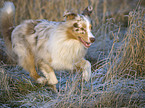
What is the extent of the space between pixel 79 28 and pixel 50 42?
60 centimetres

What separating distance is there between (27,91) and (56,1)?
4184 mm

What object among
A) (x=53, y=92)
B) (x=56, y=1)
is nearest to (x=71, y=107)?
(x=53, y=92)

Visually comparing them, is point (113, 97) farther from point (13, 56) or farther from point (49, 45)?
point (13, 56)

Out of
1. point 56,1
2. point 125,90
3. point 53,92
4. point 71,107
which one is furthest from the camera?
point 56,1

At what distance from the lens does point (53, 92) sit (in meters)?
3.25

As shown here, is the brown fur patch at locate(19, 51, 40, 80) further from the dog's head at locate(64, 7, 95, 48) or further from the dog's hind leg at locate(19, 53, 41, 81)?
the dog's head at locate(64, 7, 95, 48)

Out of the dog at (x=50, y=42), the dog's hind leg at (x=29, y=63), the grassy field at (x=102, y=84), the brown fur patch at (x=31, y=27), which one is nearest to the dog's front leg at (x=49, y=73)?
the dog at (x=50, y=42)

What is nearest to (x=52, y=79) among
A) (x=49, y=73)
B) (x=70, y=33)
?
(x=49, y=73)

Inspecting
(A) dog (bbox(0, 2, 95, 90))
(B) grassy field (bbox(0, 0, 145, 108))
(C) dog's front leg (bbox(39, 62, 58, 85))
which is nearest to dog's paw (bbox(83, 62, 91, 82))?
(A) dog (bbox(0, 2, 95, 90))

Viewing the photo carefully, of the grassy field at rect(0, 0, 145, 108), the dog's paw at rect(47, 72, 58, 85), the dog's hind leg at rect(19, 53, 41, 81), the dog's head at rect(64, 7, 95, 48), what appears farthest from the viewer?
the dog's hind leg at rect(19, 53, 41, 81)

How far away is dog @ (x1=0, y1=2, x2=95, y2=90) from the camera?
313cm

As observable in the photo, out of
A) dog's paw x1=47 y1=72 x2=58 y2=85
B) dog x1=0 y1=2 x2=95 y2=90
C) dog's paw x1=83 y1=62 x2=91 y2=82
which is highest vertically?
dog x1=0 y1=2 x2=95 y2=90

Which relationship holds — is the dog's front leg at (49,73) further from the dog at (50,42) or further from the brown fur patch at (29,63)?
the brown fur patch at (29,63)

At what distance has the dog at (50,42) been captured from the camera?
3129 mm
